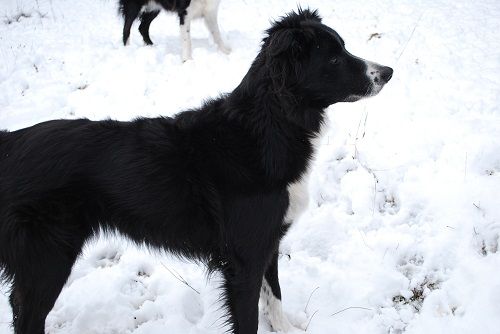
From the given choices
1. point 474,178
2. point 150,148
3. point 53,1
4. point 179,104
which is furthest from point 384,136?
point 53,1

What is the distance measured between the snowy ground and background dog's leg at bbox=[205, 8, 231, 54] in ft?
0.68

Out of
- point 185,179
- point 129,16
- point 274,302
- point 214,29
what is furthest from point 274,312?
Answer: point 129,16

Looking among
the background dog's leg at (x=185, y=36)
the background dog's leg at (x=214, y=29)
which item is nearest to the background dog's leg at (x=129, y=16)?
the background dog's leg at (x=185, y=36)

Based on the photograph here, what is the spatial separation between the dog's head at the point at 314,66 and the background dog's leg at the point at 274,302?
1.21m

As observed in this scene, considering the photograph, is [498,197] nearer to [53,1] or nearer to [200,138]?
[200,138]

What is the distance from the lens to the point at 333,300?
10.7 feet

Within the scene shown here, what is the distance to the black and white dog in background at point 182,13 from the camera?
260 inches

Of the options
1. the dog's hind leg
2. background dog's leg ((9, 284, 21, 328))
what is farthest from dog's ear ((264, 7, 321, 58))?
background dog's leg ((9, 284, 21, 328))

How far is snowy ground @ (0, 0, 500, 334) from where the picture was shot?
10.4 feet

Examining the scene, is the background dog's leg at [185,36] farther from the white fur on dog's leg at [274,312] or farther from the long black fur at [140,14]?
the white fur on dog's leg at [274,312]

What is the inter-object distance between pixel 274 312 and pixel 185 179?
1224mm

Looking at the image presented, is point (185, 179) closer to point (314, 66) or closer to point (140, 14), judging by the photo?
point (314, 66)

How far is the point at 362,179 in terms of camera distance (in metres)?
4.18

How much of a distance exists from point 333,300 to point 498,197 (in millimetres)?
1648
